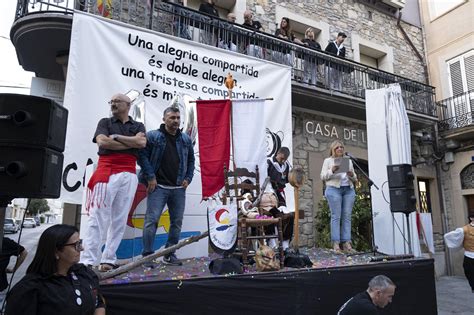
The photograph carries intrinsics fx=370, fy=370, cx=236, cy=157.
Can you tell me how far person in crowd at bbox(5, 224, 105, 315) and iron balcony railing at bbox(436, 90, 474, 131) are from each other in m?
10.7

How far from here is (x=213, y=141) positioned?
178 inches

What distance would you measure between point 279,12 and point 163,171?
6.30 metres

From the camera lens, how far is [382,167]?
18.9 feet

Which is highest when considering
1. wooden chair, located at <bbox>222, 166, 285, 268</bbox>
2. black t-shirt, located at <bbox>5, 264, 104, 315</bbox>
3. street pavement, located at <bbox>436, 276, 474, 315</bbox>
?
wooden chair, located at <bbox>222, 166, 285, 268</bbox>

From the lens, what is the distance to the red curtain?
445cm

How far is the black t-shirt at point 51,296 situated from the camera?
5.91ft

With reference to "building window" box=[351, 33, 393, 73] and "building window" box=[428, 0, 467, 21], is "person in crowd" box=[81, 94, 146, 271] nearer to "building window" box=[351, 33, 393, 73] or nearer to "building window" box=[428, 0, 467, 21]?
"building window" box=[351, 33, 393, 73]

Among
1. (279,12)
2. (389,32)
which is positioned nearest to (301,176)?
(279,12)

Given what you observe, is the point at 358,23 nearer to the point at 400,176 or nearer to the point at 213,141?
the point at 400,176

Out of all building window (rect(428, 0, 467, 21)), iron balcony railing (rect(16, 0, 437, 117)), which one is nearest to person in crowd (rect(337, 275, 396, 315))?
iron balcony railing (rect(16, 0, 437, 117))

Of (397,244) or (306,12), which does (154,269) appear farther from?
(306,12)

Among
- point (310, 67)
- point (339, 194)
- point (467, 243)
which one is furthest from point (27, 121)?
point (467, 243)

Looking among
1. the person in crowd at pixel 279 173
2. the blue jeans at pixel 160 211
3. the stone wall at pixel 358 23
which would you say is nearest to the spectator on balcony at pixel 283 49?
the stone wall at pixel 358 23

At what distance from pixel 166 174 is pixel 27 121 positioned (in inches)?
67.2
